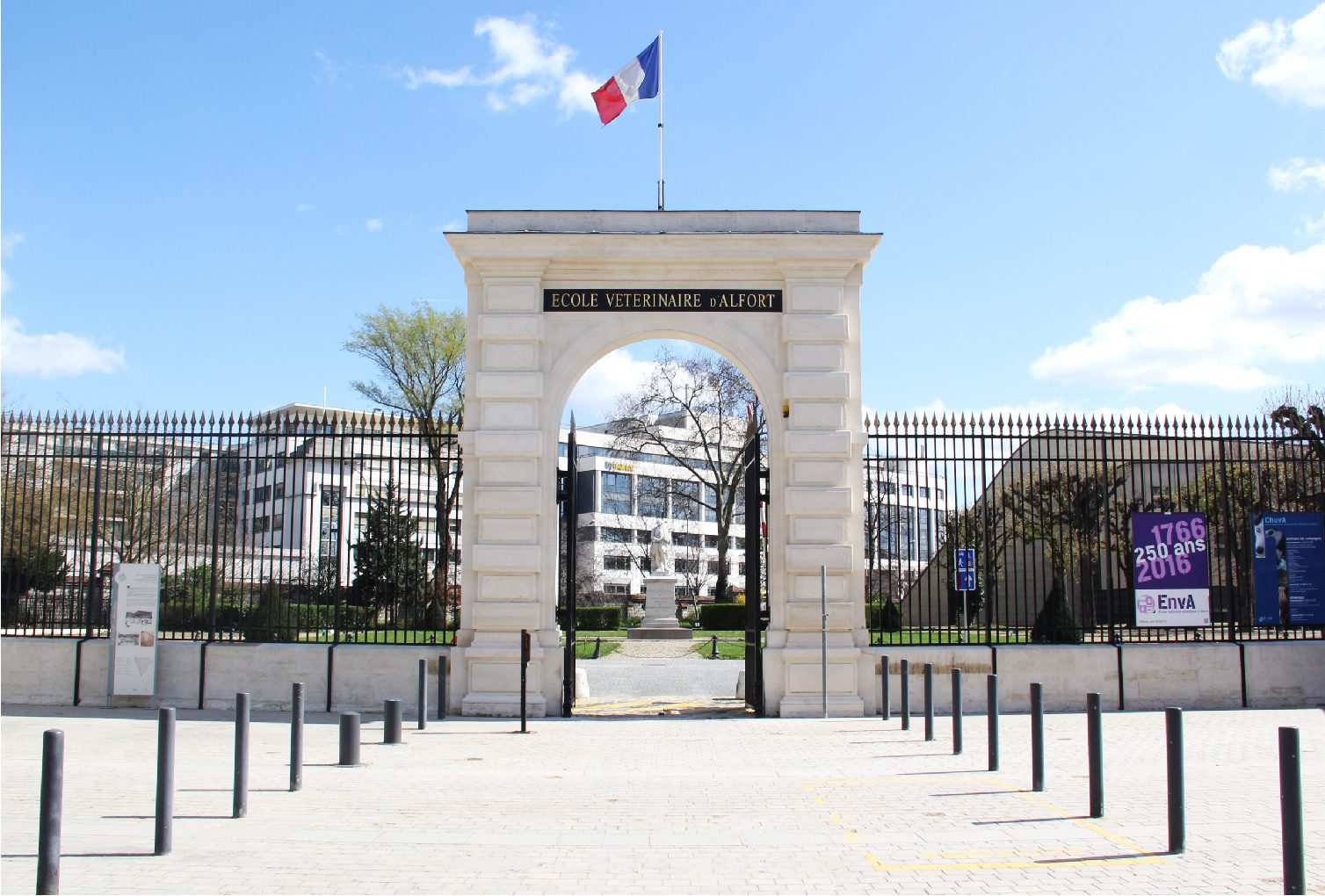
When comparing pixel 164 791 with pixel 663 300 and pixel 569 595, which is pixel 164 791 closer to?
pixel 569 595

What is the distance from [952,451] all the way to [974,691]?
3485mm

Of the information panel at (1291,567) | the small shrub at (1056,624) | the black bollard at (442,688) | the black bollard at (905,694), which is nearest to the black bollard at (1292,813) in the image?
the black bollard at (905,694)

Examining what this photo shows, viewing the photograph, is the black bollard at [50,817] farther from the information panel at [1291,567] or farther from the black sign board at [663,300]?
the information panel at [1291,567]

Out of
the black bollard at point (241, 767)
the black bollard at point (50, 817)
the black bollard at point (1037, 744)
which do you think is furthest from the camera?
the black bollard at point (1037, 744)

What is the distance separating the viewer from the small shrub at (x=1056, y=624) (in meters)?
17.2

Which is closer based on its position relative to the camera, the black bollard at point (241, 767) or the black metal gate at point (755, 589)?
the black bollard at point (241, 767)

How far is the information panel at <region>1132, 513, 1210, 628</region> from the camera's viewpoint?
16.3 m

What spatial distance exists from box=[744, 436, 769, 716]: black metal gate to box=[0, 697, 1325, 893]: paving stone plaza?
1.63 metres

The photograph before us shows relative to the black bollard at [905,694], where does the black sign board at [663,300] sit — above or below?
above

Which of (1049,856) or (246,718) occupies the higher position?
(246,718)

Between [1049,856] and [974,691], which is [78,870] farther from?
[974,691]

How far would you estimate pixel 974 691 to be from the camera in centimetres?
1576

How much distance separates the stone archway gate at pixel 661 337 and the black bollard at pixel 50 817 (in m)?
8.86

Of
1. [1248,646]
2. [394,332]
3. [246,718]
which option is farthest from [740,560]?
[246,718]
